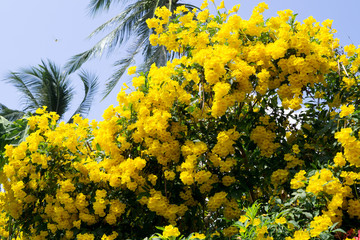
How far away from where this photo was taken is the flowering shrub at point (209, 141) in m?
2.89

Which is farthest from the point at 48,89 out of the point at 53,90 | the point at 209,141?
the point at 209,141

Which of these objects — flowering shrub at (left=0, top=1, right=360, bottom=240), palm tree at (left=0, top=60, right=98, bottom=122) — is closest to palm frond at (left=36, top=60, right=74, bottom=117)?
palm tree at (left=0, top=60, right=98, bottom=122)

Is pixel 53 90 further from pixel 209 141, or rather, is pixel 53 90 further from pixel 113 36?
pixel 209 141

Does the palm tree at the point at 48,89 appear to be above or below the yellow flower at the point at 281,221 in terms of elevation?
above

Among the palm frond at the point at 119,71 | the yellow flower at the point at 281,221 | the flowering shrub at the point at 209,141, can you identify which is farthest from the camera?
the palm frond at the point at 119,71

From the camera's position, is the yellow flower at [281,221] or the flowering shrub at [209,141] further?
the flowering shrub at [209,141]

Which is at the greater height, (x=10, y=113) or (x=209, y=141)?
(x=10, y=113)

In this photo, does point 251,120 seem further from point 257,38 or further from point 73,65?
point 73,65

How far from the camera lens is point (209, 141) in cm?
305

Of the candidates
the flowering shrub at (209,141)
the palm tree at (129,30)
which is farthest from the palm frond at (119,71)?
the flowering shrub at (209,141)

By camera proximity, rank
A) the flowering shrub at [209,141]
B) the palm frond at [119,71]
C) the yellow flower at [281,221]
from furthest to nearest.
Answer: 1. the palm frond at [119,71]
2. the flowering shrub at [209,141]
3. the yellow flower at [281,221]

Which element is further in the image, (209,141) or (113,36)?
(113,36)

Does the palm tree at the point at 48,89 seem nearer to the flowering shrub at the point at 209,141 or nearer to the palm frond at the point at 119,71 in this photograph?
the palm frond at the point at 119,71

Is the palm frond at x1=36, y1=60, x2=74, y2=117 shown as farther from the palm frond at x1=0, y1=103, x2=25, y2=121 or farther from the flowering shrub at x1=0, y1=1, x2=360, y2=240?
the flowering shrub at x1=0, y1=1, x2=360, y2=240
